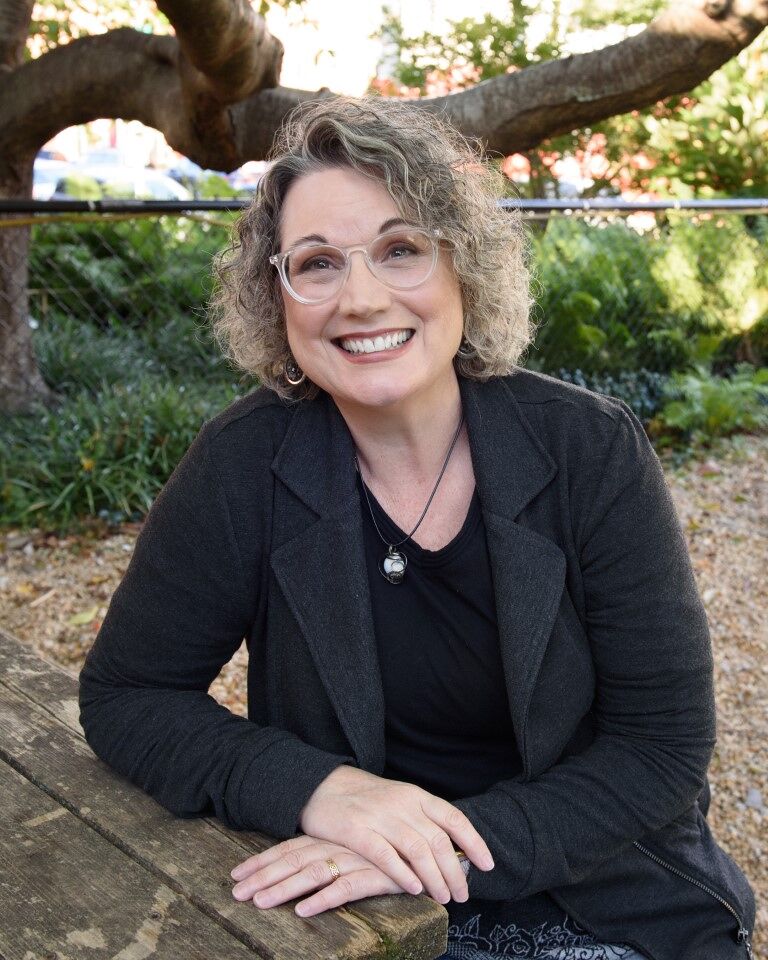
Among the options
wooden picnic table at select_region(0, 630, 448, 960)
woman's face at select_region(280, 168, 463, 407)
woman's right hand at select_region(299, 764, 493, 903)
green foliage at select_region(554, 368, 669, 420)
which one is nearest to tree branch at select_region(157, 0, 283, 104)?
woman's face at select_region(280, 168, 463, 407)

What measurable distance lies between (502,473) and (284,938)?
0.78 metres

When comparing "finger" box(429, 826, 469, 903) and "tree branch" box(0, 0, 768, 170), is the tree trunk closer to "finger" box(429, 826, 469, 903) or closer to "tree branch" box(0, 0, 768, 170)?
"tree branch" box(0, 0, 768, 170)

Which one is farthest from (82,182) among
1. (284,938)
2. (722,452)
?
(284,938)

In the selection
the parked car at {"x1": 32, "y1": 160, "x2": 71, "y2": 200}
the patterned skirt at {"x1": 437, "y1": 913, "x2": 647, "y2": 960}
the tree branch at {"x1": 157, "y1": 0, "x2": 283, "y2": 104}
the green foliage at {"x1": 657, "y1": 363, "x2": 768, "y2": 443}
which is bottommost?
the patterned skirt at {"x1": 437, "y1": 913, "x2": 647, "y2": 960}

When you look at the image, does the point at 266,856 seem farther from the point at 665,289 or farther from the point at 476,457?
the point at 665,289

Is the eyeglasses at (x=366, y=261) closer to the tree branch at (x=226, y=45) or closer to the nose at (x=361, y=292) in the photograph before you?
the nose at (x=361, y=292)

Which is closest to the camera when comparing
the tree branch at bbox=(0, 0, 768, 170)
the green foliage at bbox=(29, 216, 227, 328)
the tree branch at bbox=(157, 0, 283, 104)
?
the tree branch at bbox=(157, 0, 283, 104)

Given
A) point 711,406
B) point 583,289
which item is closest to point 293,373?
point 711,406

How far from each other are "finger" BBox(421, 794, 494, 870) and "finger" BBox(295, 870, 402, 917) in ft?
0.48

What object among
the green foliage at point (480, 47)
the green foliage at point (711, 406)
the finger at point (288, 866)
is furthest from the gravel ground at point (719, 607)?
the green foliage at point (480, 47)

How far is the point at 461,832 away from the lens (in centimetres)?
149

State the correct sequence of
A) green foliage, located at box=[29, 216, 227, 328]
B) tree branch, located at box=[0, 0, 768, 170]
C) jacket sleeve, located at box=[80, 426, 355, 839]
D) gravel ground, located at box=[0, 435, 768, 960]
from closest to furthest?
jacket sleeve, located at box=[80, 426, 355, 839] → gravel ground, located at box=[0, 435, 768, 960] → tree branch, located at box=[0, 0, 768, 170] → green foliage, located at box=[29, 216, 227, 328]

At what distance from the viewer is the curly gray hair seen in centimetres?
173

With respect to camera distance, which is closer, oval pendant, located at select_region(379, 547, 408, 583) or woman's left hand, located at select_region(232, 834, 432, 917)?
woman's left hand, located at select_region(232, 834, 432, 917)
